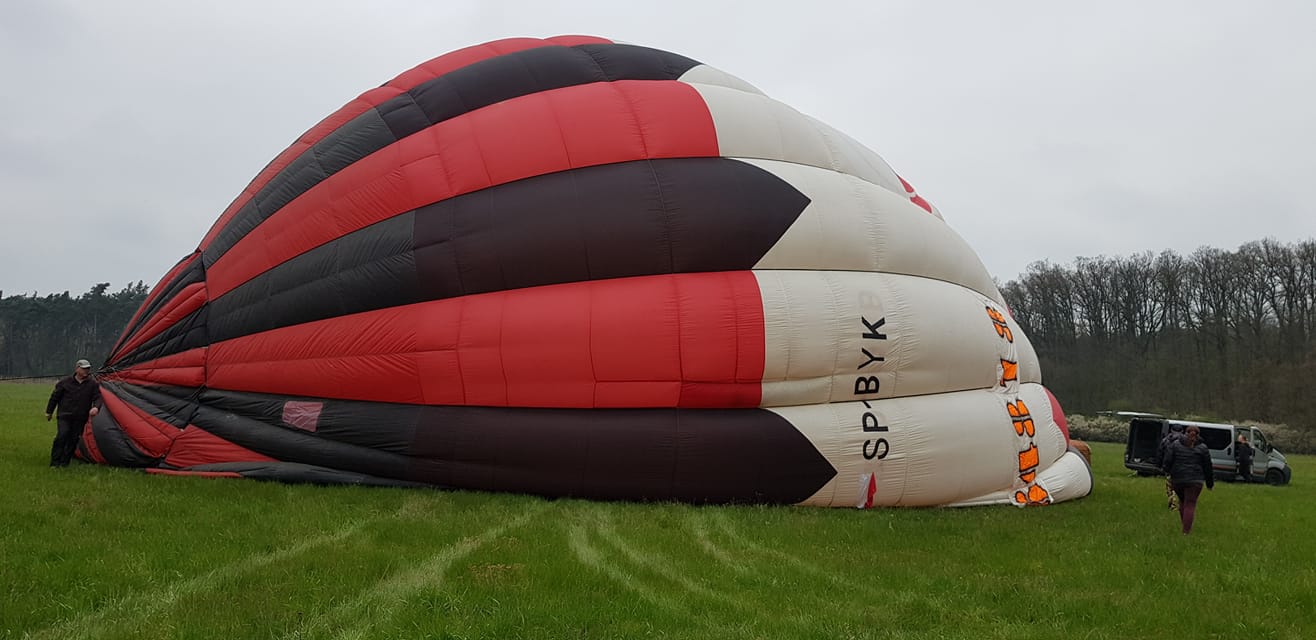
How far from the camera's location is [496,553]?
5.42 meters

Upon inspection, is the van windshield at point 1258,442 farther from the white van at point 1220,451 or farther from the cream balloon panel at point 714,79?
the cream balloon panel at point 714,79

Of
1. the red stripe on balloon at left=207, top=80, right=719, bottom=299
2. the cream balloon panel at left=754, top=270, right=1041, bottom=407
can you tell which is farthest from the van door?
the red stripe on balloon at left=207, top=80, right=719, bottom=299

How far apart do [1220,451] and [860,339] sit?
14868 mm

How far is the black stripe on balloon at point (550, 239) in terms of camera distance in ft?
25.8

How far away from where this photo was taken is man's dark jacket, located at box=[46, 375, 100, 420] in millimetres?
8406

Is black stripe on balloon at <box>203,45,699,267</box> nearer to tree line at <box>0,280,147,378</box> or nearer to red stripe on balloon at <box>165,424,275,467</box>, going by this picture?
red stripe on balloon at <box>165,424,275,467</box>

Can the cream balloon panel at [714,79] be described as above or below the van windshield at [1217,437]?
above

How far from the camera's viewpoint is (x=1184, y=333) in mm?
45906

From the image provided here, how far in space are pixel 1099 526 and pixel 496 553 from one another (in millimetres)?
5667

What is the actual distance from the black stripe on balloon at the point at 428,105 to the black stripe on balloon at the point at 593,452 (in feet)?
8.90

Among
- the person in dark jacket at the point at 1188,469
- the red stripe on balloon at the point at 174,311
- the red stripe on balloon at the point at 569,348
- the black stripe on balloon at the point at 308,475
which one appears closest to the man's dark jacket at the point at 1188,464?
the person in dark jacket at the point at 1188,469

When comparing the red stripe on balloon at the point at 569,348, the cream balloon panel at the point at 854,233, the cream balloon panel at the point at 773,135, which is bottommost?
the red stripe on balloon at the point at 569,348

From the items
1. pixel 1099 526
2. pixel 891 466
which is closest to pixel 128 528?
pixel 891 466

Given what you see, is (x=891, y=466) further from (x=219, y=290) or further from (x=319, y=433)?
(x=219, y=290)
